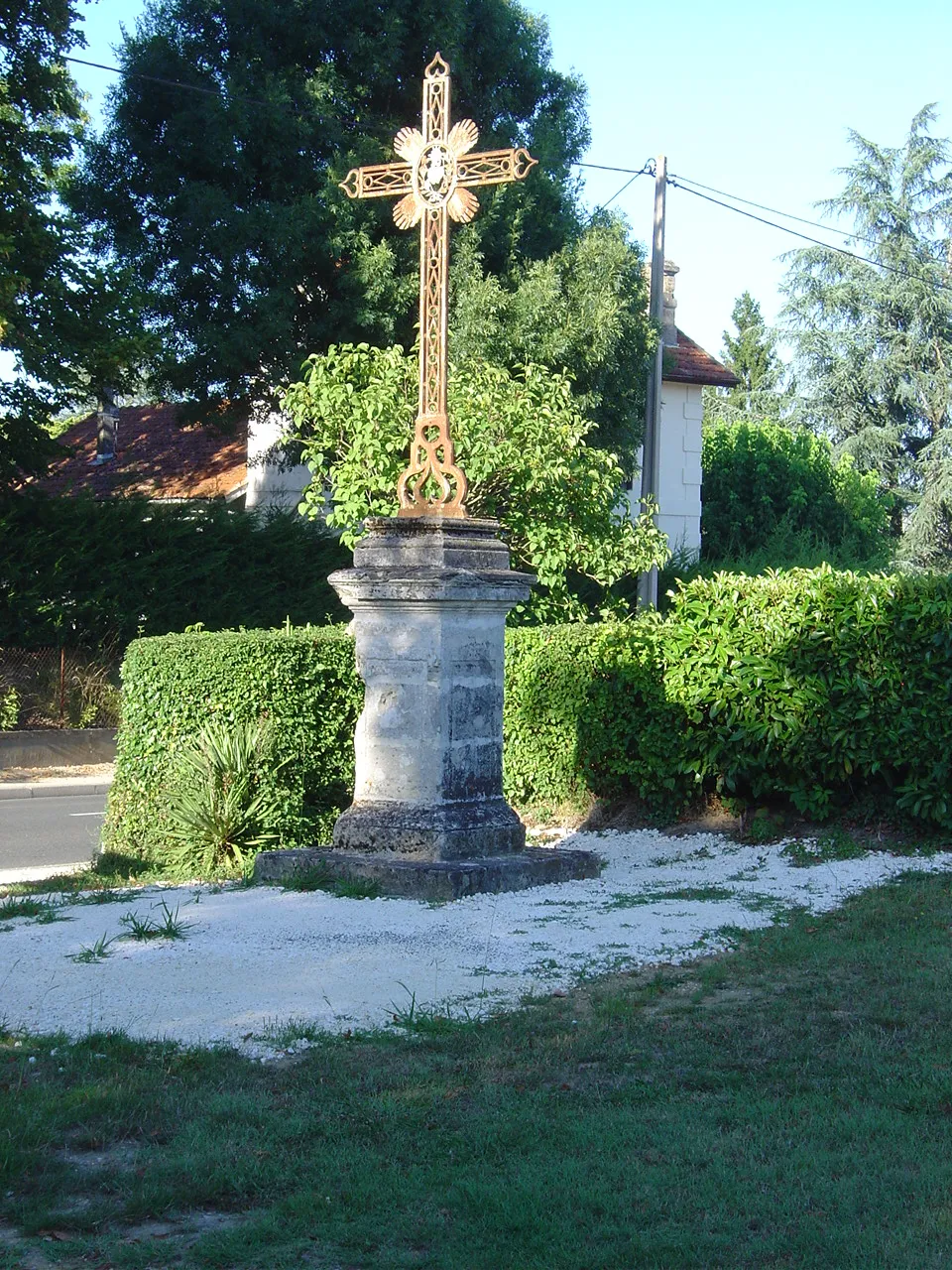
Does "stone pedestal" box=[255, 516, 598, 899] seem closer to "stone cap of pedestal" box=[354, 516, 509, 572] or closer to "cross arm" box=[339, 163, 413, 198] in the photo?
"stone cap of pedestal" box=[354, 516, 509, 572]

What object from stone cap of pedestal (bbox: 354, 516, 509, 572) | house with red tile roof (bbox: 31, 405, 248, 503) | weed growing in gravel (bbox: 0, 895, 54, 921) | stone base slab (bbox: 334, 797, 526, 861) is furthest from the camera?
house with red tile roof (bbox: 31, 405, 248, 503)

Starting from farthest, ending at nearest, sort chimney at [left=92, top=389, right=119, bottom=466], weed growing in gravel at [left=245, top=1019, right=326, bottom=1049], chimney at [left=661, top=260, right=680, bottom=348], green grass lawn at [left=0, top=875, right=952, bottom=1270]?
chimney at [left=92, top=389, right=119, bottom=466] → chimney at [left=661, top=260, right=680, bottom=348] → weed growing in gravel at [left=245, top=1019, right=326, bottom=1049] → green grass lawn at [left=0, top=875, right=952, bottom=1270]

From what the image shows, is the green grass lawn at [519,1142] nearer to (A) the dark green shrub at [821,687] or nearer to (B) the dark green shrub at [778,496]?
(A) the dark green shrub at [821,687]

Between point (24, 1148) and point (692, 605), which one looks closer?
point (24, 1148)

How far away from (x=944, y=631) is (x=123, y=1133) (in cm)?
672

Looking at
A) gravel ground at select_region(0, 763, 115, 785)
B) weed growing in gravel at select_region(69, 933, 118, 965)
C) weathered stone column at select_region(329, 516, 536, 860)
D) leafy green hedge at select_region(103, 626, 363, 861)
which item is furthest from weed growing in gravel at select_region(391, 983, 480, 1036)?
gravel ground at select_region(0, 763, 115, 785)

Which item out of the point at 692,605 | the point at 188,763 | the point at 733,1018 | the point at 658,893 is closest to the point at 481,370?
the point at 692,605

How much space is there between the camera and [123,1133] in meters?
4.16

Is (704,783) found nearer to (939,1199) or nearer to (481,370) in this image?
(481,370)

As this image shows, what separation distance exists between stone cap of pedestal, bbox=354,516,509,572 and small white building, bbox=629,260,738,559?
68.5 feet

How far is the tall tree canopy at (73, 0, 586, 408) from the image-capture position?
20.0m

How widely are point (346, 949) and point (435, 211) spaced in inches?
183

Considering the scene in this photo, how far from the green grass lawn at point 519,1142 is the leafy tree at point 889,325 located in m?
32.9

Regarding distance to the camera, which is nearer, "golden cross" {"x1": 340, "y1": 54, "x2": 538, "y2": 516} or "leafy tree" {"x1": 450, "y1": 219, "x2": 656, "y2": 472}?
"golden cross" {"x1": 340, "y1": 54, "x2": 538, "y2": 516}
